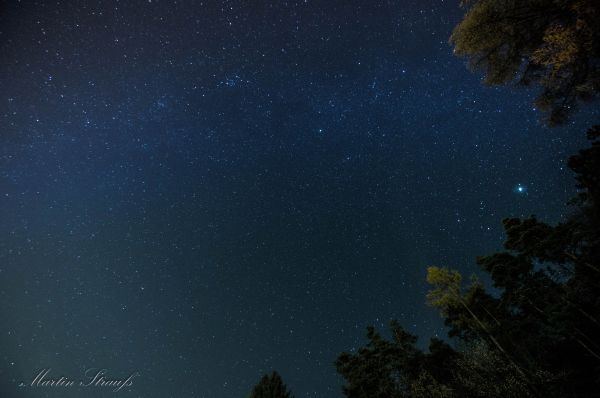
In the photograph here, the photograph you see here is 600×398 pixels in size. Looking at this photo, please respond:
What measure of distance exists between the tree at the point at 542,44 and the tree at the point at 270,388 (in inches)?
712

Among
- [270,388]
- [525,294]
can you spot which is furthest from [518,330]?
[270,388]

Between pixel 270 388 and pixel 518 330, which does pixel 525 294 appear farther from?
pixel 270 388

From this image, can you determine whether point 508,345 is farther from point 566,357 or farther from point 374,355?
point 374,355

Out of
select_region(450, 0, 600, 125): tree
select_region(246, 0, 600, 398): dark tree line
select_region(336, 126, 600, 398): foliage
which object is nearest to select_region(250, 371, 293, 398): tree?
select_region(246, 0, 600, 398): dark tree line

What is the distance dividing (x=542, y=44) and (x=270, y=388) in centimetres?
1972

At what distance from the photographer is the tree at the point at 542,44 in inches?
244

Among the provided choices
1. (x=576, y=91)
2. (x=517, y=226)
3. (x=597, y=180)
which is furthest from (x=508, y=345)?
(x=576, y=91)

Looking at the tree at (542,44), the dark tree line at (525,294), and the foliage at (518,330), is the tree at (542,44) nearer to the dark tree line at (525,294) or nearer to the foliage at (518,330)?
the dark tree line at (525,294)

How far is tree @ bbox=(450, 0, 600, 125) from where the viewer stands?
20.4ft

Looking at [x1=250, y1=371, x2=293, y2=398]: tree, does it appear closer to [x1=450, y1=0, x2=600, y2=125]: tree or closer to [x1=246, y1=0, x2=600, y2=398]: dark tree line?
[x1=246, y1=0, x2=600, y2=398]: dark tree line

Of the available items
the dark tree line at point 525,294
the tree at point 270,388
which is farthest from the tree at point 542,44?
the tree at point 270,388

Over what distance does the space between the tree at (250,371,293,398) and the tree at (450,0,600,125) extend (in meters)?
18.1

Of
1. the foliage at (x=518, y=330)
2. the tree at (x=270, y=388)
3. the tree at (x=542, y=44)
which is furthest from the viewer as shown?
the tree at (x=270, y=388)

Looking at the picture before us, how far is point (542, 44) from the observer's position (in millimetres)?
7148
